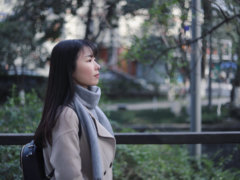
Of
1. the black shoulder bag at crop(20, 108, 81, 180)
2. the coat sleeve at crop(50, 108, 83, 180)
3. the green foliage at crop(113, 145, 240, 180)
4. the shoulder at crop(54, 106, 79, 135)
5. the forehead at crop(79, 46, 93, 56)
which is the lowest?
the green foliage at crop(113, 145, 240, 180)

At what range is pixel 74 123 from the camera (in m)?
1.80

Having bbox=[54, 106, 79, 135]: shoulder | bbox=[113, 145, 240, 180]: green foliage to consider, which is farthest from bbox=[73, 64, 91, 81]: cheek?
bbox=[113, 145, 240, 180]: green foliage

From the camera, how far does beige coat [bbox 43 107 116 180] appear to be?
1714 millimetres

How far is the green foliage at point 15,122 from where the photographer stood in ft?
11.1

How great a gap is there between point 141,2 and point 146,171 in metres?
2.90

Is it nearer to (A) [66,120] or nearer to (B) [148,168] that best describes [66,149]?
(A) [66,120]

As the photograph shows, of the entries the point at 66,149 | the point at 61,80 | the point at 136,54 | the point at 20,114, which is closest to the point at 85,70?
the point at 61,80

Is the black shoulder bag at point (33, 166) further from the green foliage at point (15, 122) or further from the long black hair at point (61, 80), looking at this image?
the green foliage at point (15, 122)

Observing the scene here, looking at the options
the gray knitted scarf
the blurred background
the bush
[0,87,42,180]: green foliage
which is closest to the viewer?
the gray knitted scarf

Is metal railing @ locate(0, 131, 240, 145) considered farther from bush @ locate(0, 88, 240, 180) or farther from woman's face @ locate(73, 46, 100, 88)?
woman's face @ locate(73, 46, 100, 88)

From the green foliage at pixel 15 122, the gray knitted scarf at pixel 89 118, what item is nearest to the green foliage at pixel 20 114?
the green foliage at pixel 15 122

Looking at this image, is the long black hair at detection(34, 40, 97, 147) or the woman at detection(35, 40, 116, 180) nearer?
the woman at detection(35, 40, 116, 180)

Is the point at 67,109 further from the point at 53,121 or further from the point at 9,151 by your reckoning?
the point at 9,151

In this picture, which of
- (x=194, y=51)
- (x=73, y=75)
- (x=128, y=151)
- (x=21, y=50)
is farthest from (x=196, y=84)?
(x=73, y=75)
